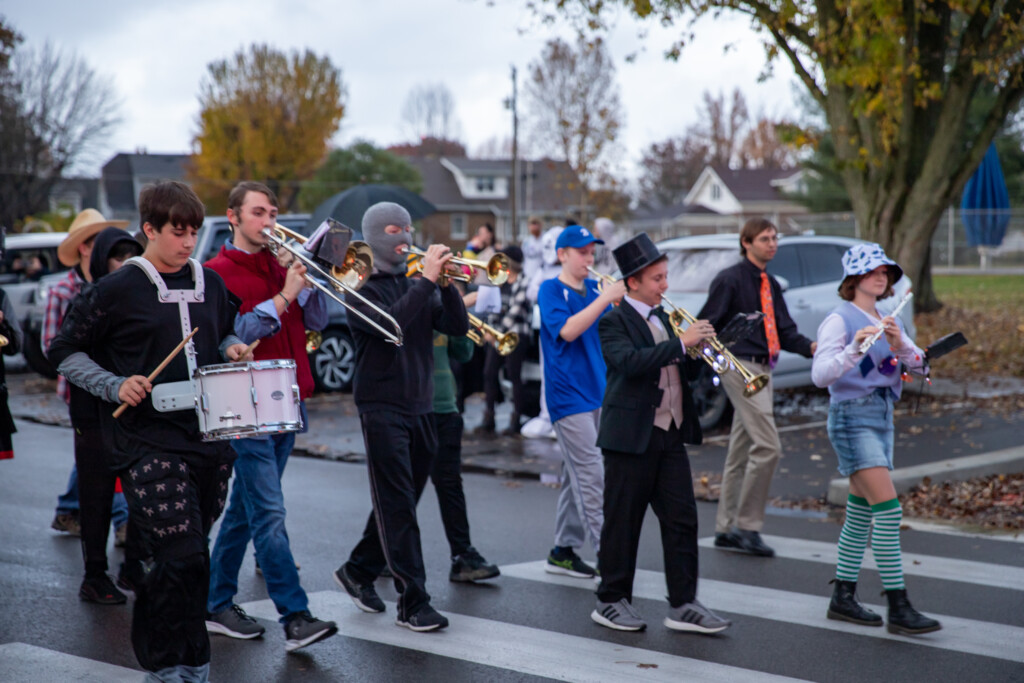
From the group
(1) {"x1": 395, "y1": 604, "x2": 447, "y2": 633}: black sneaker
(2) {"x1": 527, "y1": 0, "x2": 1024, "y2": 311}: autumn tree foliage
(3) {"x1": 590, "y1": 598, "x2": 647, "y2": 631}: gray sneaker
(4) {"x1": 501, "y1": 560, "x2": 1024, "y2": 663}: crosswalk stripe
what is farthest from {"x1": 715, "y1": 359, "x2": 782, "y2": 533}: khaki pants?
(2) {"x1": 527, "y1": 0, "x2": 1024, "y2": 311}: autumn tree foliage

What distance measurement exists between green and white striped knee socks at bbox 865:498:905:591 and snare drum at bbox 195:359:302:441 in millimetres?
2897

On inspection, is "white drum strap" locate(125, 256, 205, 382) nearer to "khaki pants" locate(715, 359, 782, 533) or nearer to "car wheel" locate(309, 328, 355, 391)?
"khaki pants" locate(715, 359, 782, 533)

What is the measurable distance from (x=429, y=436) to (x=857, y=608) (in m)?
Answer: 2.31

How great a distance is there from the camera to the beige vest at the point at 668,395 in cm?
552

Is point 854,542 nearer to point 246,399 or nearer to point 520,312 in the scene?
point 246,399

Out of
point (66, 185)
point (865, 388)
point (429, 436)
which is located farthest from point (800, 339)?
point (66, 185)

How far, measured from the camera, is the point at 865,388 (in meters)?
5.66

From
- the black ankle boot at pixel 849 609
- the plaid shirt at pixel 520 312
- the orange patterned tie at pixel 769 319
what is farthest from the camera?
the plaid shirt at pixel 520 312

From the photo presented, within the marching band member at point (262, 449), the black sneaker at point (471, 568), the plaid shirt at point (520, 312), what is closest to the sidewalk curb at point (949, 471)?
the black sneaker at point (471, 568)

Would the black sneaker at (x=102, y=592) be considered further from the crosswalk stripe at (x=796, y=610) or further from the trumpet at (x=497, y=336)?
the trumpet at (x=497, y=336)

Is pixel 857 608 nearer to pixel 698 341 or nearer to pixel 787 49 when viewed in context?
pixel 698 341

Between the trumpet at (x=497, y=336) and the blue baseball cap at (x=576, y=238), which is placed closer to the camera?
the blue baseball cap at (x=576, y=238)

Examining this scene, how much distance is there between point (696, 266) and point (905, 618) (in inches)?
277

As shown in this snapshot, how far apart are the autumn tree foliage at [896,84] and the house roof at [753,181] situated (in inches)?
2454
